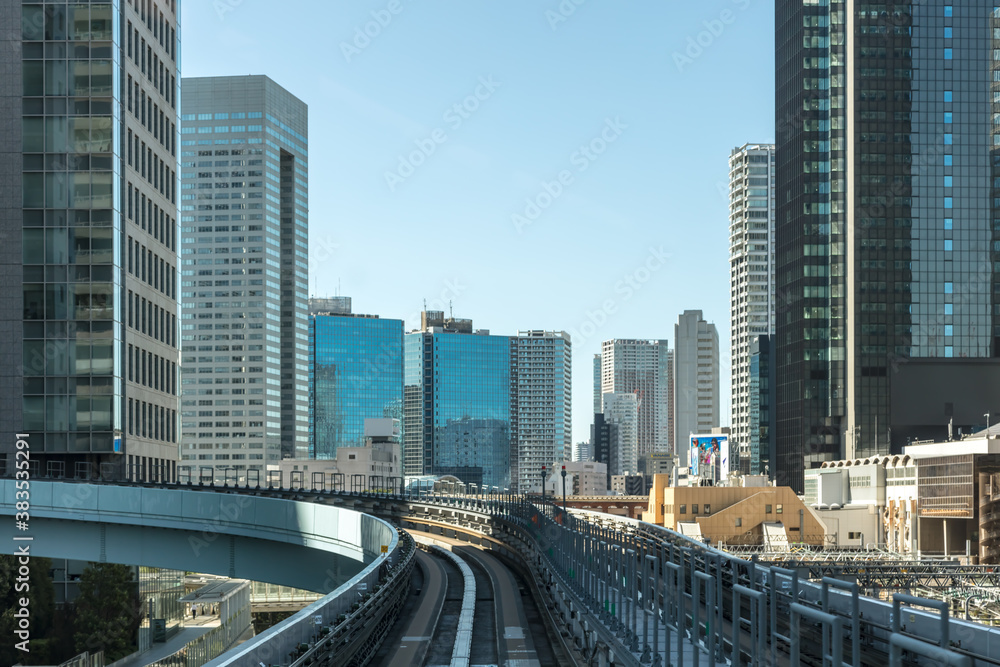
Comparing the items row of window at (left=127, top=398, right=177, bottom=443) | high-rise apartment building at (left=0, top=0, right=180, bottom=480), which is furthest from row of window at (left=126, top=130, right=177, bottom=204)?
row of window at (left=127, top=398, right=177, bottom=443)

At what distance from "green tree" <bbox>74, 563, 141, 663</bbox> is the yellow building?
78068mm

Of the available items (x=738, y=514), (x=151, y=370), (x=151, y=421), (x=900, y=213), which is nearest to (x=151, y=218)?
(x=151, y=370)

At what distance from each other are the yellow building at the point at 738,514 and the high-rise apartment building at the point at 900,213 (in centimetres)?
3209

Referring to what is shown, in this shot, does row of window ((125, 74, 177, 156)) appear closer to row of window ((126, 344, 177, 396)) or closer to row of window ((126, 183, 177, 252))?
row of window ((126, 183, 177, 252))

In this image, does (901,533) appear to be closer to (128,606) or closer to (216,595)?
(216,595)

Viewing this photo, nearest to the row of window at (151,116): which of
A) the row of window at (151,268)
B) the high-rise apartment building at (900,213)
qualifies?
the row of window at (151,268)

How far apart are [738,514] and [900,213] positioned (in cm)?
5910

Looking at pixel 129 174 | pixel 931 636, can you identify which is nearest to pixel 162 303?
pixel 129 174

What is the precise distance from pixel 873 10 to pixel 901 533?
284ft

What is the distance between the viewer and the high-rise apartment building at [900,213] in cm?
16875

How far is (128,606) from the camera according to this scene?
72.5 meters

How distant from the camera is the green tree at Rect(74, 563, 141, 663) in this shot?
225 feet

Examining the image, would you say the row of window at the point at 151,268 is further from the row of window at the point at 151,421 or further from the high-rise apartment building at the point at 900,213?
the high-rise apartment building at the point at 900,213

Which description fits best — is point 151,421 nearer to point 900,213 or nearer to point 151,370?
point 151,370
